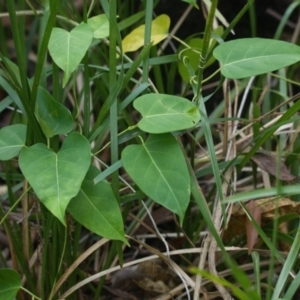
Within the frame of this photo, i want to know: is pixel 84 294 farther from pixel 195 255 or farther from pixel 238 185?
pixel 238 185

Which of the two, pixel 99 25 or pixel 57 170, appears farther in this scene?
pixel 99 25

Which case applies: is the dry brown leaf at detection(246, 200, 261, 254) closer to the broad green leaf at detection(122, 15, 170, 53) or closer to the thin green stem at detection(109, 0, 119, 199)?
the thin green stem at detection(109, 0, 119, 199)

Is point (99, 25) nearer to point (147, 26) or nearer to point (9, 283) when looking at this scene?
point (147, 26)

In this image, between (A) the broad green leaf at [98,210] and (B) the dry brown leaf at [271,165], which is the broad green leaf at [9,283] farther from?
(B) the dry brown leaf at [271,165]

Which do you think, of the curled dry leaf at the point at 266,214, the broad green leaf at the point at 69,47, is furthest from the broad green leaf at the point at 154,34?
the curled dry leaf at the point at 266,214

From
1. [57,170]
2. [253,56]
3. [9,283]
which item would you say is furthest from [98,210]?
[253,56]
